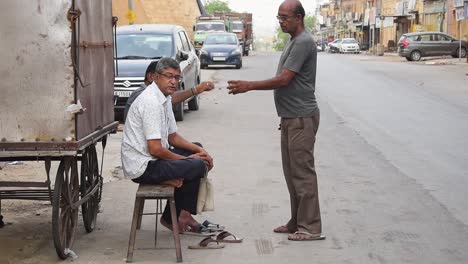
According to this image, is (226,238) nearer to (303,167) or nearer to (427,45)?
(303,167)

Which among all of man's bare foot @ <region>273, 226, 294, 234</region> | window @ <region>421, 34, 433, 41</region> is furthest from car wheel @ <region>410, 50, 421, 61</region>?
man's bare foot @ <region>273, 226, 294, 234</region>

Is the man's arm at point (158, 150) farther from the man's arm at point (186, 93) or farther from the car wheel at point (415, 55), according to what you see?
the car wheel at point (415, 55)

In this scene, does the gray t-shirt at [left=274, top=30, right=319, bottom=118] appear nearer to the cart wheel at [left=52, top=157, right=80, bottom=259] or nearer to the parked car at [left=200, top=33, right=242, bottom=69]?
the cart wheel at [left=52, top=157, right=80, bottom=259]

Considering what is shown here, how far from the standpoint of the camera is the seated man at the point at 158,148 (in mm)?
6520

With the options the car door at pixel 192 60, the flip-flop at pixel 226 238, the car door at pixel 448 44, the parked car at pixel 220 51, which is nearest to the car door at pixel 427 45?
the car door at pixel 448 44

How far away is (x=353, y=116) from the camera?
58.3ft

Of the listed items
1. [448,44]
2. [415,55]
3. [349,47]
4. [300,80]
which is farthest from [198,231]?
[349,47]

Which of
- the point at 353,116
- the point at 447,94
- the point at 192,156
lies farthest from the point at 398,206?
the point at 447,94

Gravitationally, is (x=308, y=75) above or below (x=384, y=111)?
above

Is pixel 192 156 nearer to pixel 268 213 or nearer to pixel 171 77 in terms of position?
pixel 171 77

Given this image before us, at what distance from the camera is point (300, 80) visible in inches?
279

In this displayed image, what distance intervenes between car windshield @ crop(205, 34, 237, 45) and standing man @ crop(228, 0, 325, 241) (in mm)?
31971

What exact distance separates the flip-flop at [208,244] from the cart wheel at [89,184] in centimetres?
106

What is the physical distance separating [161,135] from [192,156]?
33cm
